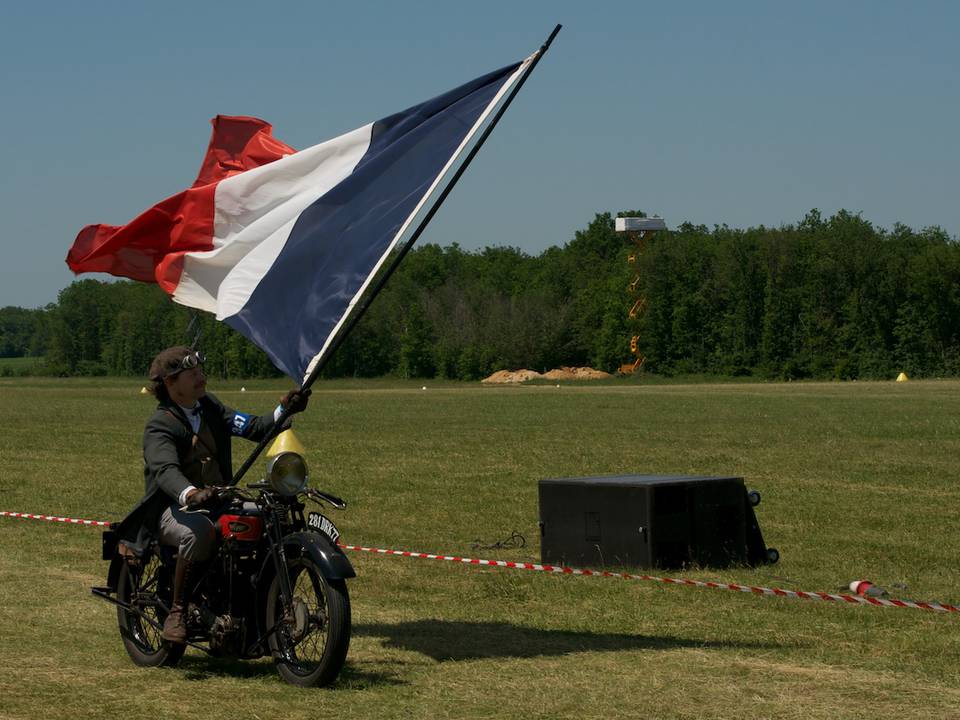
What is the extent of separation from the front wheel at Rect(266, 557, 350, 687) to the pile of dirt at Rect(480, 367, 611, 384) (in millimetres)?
115322

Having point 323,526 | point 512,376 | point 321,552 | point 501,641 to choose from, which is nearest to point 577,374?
point 512,376

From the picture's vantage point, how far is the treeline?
11756cm

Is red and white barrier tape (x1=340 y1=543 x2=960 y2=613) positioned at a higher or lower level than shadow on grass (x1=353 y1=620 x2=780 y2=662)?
higher

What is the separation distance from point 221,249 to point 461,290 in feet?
514

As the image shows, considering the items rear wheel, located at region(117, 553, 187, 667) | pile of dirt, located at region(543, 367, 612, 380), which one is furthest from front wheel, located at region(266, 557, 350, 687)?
pile of dirt, located at region(543, 367, 612, 380)

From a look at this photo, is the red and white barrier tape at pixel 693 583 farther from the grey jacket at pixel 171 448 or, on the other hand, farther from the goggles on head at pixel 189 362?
the goggles on head at pixel 189 362

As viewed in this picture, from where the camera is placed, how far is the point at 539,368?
143625 mm

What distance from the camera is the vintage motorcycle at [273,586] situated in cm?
829

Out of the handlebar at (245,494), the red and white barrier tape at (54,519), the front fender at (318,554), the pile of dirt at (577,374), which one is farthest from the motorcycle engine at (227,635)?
the pile of dirt at (577,374)

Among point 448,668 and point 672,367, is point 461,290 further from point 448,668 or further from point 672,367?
point 448,668

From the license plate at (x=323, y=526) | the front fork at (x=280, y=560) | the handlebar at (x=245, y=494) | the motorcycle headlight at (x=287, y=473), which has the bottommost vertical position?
the front fork at (x=280, y=560)

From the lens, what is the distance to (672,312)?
134125 mm

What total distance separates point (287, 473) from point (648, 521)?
5.31 meters

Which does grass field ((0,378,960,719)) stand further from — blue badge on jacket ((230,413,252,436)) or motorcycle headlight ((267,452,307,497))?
blue badge on jacket ((230,413,252,436))
